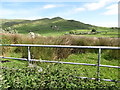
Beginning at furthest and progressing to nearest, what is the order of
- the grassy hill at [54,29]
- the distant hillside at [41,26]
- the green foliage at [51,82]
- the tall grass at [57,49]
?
the distant hillside at [41,26] → the grassy hill at [54,29] → the tall grass at [57,49] → the green foliage at [51,82]

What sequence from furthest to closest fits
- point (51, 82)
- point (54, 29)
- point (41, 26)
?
point (41, 26) → point (54, 29) → point (51, 82)

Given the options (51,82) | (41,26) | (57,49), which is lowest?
(51,82)

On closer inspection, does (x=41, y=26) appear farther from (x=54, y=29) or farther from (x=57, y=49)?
(x=57, y=49)

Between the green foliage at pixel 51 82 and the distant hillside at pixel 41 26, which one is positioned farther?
the distant hillside at pixel 41 26

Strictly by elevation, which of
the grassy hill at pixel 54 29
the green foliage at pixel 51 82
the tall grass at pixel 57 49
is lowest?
the green foliage at pixel 51 82

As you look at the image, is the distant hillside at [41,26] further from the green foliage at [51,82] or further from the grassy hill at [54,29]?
the green foliage at [51,82]

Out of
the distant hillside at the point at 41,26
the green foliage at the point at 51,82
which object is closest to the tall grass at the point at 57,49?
the green foliage at the point at 51,82

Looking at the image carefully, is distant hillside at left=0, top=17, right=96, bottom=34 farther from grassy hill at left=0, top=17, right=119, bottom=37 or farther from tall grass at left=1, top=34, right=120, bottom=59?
tall grass at left=1, top=34, right=120, bottom=59

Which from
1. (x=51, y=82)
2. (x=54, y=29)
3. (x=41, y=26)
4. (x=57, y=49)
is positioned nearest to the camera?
(x=51, y=82)

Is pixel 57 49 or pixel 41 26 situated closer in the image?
pixel 57 49

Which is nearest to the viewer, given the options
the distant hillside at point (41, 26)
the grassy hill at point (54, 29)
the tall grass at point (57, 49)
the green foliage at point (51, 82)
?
the green foliage at point (51, 82)

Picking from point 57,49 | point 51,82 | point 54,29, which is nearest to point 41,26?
point 54,29

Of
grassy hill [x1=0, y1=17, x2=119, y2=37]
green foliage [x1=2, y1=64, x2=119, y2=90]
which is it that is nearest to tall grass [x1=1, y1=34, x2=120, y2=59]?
green foliage [x1=2, y1=64, x2=119, y2=90]

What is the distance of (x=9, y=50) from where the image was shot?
884 cm
